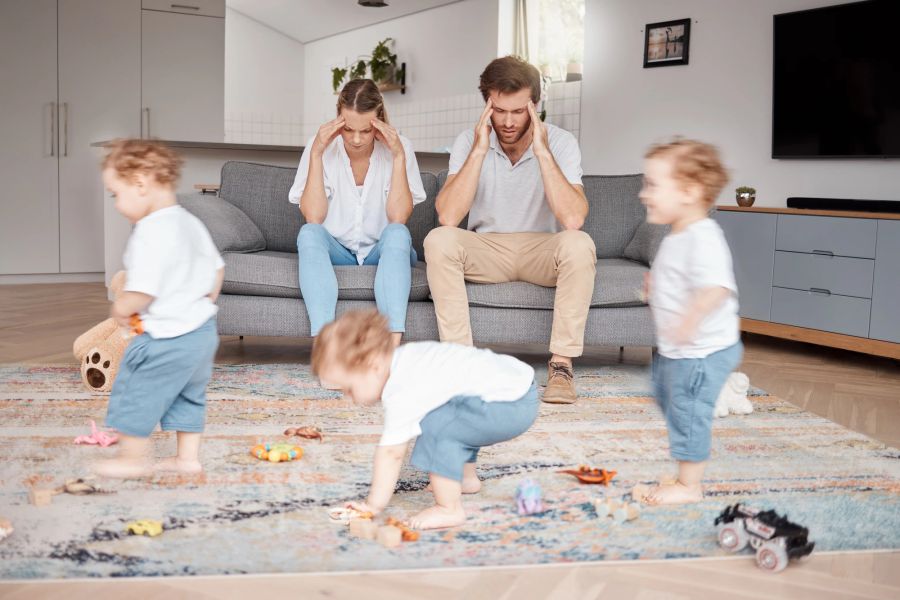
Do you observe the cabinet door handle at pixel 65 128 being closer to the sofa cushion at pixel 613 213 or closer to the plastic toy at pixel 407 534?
the sofa cushion at pixel 613 213

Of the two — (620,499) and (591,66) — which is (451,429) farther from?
(591,66)

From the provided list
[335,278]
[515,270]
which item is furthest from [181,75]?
[515,270]

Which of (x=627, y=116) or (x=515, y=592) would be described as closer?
A: (x=515, y=592)

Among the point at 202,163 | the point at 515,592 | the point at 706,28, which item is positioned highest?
the point at 706,28

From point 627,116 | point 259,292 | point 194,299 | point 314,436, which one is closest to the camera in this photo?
point 194,299

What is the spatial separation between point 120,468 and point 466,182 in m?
1.54

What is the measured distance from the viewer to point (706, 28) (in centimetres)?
516

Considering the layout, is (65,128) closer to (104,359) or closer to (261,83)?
(261,83)

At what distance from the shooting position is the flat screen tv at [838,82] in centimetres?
409

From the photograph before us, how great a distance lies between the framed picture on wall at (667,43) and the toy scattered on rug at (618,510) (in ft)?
13.4

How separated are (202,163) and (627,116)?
258cm

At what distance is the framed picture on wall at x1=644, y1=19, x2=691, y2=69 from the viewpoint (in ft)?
17.4

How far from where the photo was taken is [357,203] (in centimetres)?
320

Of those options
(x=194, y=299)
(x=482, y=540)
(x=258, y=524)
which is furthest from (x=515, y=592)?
(x=194, y=299)
